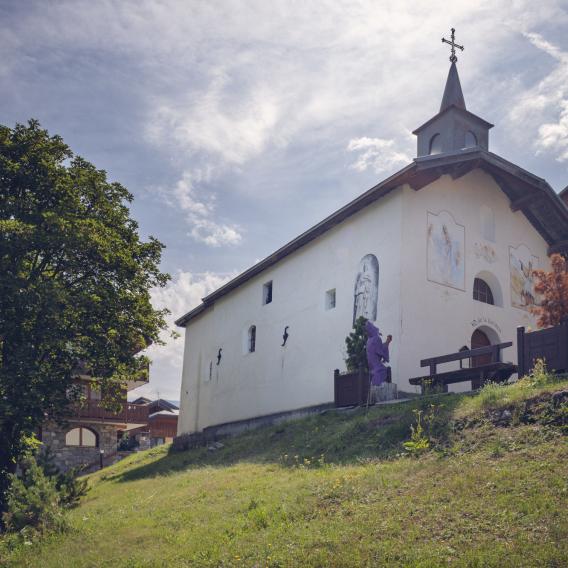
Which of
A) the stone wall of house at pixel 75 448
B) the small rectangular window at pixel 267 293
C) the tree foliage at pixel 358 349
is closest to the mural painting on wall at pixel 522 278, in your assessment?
the tree foliage at pixel 358 349

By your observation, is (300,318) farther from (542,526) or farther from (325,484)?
(542,526)

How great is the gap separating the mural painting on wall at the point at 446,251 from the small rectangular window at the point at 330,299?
3.48 meters

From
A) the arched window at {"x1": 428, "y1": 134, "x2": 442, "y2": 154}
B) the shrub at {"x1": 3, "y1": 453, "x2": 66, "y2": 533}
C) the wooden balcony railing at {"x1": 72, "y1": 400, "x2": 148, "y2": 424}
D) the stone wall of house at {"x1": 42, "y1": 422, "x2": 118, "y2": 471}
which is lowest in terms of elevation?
the shrub at {"x1": 3, "y1": 453, "x2": 66, "y2": 533}

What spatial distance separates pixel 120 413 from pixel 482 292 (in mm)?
20039

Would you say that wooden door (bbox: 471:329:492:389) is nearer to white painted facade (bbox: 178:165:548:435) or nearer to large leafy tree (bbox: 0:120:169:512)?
white painted facade (bbox: 178:165:548:435)

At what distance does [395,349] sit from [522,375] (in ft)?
16.5

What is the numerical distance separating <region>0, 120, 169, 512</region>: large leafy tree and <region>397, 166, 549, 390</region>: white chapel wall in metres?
6.31

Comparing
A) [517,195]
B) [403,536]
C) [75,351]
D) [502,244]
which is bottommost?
[403,536]

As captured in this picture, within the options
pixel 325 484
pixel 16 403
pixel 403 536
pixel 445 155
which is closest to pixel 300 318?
pixel 445 155

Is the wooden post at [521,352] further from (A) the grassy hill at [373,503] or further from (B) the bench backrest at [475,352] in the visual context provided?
(A) the grassy hill at [373,503]

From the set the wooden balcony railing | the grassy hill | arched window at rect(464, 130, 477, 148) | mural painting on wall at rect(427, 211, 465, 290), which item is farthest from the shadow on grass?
the wooden balcony railing

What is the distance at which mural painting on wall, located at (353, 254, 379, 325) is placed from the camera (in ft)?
63.1

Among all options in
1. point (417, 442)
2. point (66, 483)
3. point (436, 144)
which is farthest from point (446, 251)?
point (66, 483)

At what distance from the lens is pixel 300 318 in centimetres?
2298
